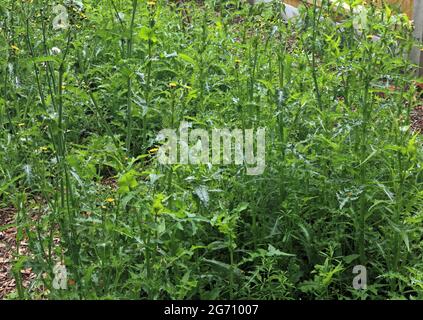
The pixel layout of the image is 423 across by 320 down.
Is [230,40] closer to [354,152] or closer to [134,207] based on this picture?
[354,152]

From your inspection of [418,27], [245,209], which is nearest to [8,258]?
A: [245,209]

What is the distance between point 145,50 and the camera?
19.3 feet

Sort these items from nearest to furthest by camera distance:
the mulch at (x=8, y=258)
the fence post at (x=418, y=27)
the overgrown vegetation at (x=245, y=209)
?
the overgrown vegetation at (x=245, y=209), the mulch at (x=8, y=258), the fence post at (x=418, y=27)

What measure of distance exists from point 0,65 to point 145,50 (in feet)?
3.96

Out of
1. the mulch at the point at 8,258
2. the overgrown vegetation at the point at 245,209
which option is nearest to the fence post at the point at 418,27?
the overgrown vegetation at the point at 245,209

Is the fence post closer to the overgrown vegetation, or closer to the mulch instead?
the overgrown vegetation

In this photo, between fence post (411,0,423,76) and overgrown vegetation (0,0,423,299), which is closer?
overgrown vegetation (0,0,423,299)

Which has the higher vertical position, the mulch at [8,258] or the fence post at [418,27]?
the fence post at [418,27]

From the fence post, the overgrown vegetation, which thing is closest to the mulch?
the overgrown vegetation

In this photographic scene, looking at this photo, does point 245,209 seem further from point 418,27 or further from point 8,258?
point 418,27

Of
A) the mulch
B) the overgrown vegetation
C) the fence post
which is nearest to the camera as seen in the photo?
the overgrown vegetation

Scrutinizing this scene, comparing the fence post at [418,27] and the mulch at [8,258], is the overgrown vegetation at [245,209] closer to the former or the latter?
the mulch at [8,258]

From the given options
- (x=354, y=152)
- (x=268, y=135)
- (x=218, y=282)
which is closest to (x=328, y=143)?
(x=354, y=152)

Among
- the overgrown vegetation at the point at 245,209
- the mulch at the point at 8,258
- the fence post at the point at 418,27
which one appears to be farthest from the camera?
the fence post at the point at 418,27
